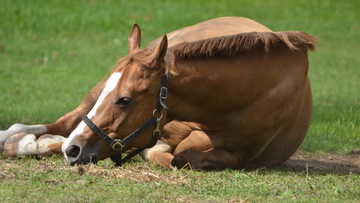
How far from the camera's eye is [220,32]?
384 cm

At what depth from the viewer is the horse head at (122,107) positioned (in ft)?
10.4

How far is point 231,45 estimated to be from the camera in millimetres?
3395

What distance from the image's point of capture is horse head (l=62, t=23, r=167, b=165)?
10.4 ft

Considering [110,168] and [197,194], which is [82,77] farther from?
[197,194]

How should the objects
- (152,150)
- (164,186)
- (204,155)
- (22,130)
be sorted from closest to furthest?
1. (164,186)
2. (204,155)
3. (152,150)
4. (22,130)

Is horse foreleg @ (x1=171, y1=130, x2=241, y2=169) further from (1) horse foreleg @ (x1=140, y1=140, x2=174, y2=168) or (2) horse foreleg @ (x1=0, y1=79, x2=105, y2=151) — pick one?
(2) horse foreleg @ (x1=0, y1=79, x2=105, y2=151)

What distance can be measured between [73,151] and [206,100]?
116 cm

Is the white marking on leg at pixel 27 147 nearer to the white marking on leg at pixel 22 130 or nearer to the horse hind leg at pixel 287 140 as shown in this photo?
Result: the white marking on leg at pixel 22 130

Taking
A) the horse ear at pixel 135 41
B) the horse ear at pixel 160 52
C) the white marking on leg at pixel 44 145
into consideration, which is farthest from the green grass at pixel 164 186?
the horse ear at pixel 135 41

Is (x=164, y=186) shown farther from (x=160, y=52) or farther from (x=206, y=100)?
(x=160, y=52)

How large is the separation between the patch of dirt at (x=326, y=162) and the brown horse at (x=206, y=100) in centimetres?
40

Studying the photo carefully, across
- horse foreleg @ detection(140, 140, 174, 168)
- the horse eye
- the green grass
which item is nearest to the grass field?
the green grass

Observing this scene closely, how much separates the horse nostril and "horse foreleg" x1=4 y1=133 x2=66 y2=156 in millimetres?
708

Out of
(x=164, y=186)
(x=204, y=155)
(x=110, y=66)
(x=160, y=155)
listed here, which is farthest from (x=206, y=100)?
(x=110, y=66)
